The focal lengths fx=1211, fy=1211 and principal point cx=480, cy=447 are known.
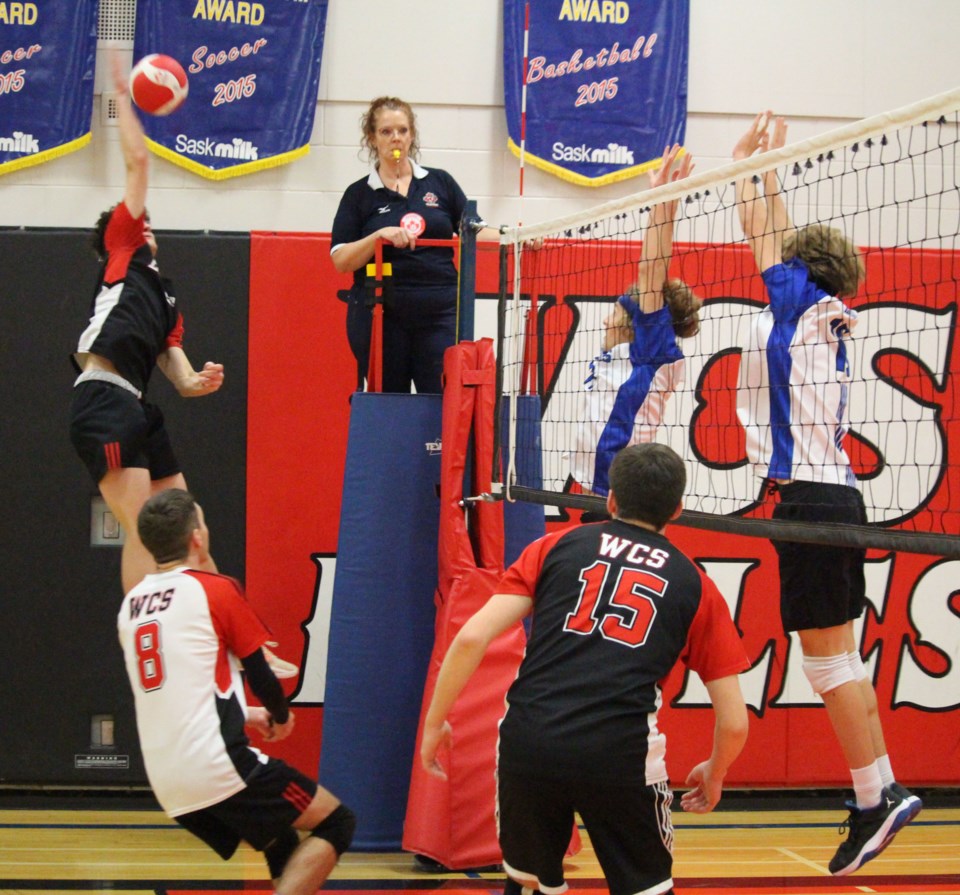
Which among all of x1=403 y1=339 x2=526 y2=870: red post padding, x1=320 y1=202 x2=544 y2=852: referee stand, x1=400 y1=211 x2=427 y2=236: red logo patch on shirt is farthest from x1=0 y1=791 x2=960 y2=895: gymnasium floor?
x1=400 y1=211 x2=427 y2=236: red logo patch on shirt

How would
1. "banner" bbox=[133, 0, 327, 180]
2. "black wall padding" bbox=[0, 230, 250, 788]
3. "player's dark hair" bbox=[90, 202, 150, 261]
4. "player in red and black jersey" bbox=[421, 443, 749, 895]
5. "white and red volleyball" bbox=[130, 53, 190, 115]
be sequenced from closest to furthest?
1. "player in red and black jersey" bbox=[421, 443, 749, 895]
2. "white and red volleyball" bbox=[130, 53, 190, 115]
3. "player's dark hair" bbox=[90, 202, 150, 261]
4. "black wall padding" bbox=[0, 230, 250, 788]
5. "banner" bbox=[133, 0, 327, 180]

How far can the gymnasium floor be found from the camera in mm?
4559

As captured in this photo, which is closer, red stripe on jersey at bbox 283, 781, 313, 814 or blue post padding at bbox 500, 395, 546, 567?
red stripe on jersey at bbox 283, 781, 313, 814

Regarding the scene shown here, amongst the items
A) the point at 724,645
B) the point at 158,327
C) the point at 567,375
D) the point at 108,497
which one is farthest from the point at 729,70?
the point at 724,645

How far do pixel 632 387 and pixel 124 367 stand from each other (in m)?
2.04

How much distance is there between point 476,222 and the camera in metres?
5.18

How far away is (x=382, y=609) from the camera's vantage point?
510 centimetres

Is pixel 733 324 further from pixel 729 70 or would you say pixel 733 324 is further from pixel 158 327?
pixel 158 327

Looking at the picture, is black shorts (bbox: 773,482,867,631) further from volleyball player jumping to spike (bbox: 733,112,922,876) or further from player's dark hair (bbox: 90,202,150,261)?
player's dark hair (bbox: 90,202,150,261)

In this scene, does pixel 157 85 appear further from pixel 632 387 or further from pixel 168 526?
pixel 632 387

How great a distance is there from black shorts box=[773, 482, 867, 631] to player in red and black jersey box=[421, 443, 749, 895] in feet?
3.38

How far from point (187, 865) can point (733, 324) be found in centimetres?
376

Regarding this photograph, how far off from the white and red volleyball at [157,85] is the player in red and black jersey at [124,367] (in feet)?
0.25

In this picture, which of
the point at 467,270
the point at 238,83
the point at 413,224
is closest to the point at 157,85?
the point at 413,224
